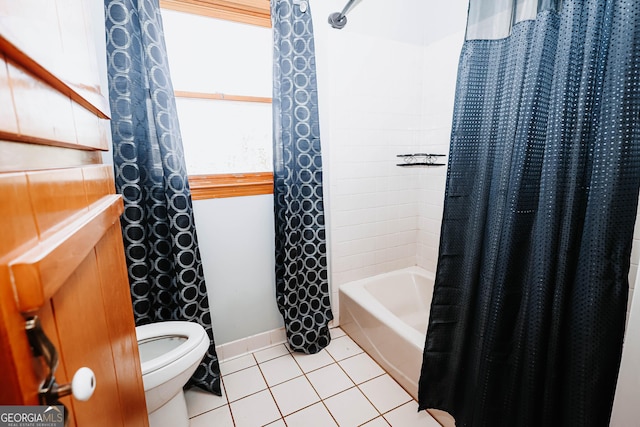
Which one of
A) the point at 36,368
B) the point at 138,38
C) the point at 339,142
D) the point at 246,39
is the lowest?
the point at 36,368

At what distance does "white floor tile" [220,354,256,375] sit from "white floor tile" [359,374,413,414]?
721 millimetres

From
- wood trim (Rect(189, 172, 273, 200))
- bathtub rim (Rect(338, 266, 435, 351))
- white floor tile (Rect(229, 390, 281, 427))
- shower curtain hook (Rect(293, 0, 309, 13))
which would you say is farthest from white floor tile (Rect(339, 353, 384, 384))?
shower curtain hook (Rect(293, 0, 309, 13))

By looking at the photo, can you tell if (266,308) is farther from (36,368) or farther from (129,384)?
(36,368)

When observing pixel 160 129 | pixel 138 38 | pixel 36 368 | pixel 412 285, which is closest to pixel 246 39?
pixel 138 38

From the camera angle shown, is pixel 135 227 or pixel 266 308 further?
pixel 266 308

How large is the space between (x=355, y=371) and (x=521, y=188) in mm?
1410

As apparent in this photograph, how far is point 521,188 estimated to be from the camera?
3.02 feet

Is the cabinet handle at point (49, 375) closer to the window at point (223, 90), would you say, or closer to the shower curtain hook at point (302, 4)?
the window at point (223, 90)

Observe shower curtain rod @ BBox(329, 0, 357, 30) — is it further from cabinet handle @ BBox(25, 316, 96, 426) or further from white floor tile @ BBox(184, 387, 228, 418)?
white floor tile @ BBox(184, 387, 228, 418)

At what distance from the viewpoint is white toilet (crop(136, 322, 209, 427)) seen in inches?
44.0

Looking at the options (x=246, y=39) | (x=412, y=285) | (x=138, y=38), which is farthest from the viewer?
(x=412, y=285)

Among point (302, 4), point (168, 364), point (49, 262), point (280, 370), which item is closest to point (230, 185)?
point (168, 364)

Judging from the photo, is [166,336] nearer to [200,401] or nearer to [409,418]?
[200,401]

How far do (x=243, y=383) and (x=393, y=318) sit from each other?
0.96 meters
